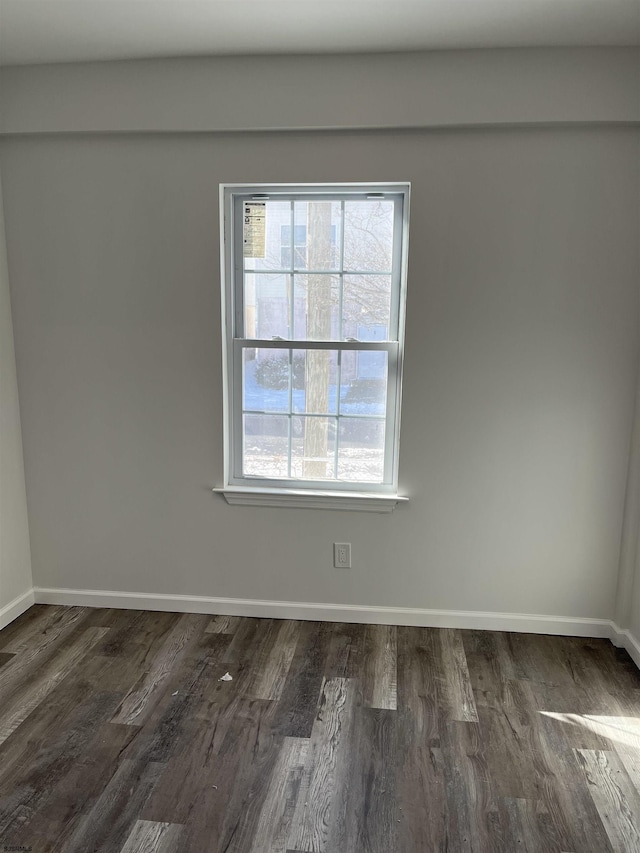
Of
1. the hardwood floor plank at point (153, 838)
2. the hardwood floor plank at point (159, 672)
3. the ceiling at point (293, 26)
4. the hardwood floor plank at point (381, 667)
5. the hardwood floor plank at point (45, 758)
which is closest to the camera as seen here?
the hardwood floor plank at point (153, 838)

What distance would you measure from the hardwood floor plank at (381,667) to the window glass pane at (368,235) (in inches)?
68.4

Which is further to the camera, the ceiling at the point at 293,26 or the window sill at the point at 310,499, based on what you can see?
the window sill at the point at 310,499

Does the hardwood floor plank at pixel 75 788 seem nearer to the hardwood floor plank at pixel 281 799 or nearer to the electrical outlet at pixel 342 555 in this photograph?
the hardwood floor plank at pixel 281 799

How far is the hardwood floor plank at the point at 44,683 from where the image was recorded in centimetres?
219

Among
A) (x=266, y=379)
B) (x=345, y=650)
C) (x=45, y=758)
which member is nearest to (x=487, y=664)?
(x=345, y=650)

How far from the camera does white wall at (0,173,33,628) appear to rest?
9.27 feet

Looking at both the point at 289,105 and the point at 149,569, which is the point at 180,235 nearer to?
the point at 289,105

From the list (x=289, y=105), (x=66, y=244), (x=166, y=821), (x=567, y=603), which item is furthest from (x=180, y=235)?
(x=567, y=603)

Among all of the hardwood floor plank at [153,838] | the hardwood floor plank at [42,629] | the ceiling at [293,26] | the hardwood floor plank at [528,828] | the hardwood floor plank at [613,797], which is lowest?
the hardwood floor plank at [528,828]

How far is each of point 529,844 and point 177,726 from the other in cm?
123

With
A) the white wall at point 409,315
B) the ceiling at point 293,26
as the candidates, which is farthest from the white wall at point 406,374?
the ceiling at point 293,26

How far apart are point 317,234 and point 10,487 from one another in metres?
1.95

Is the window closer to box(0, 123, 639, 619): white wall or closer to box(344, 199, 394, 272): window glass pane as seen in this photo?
box(344, 199, 394, 272): window glass pane

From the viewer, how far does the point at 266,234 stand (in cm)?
280
